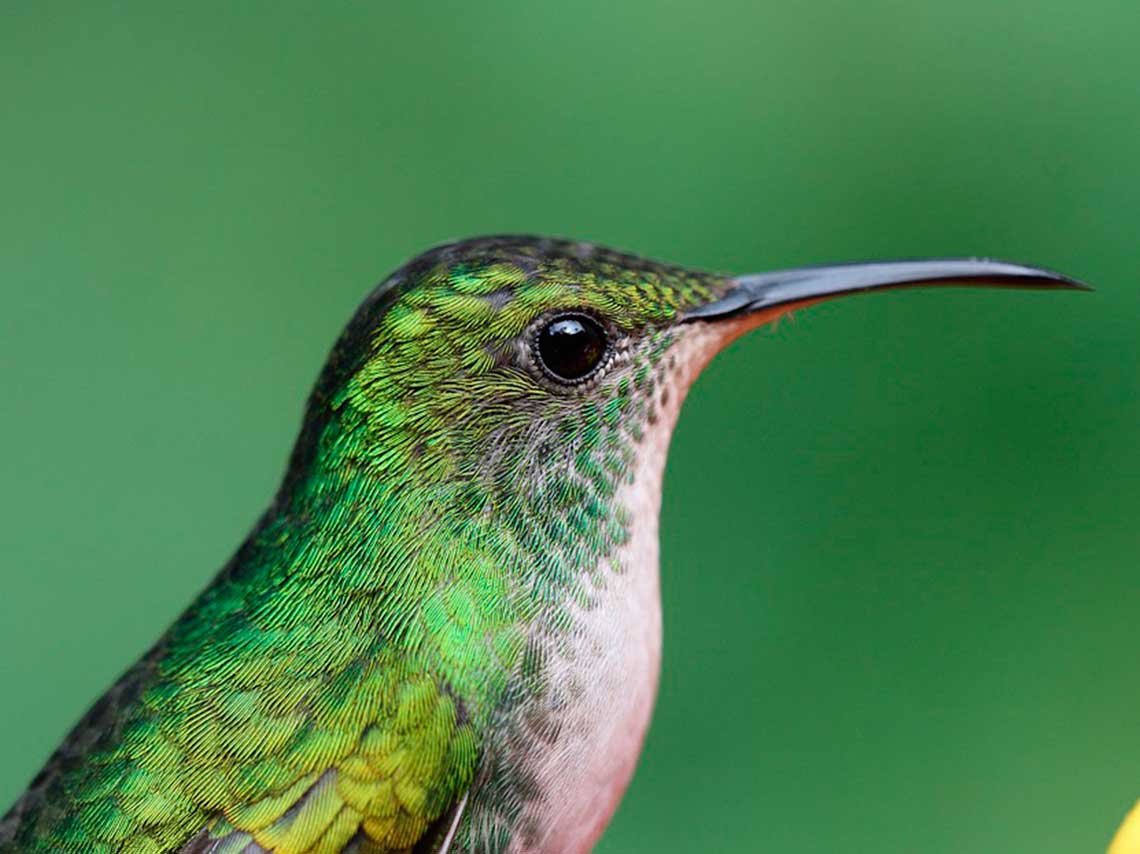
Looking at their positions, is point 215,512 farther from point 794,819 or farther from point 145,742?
point 145,742

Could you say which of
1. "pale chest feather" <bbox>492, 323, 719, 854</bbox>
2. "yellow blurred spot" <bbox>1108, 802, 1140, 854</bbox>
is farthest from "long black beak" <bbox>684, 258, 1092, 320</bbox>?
"yellow blurred spot" <bbox>1108, 802, 1140, 854</bbox>

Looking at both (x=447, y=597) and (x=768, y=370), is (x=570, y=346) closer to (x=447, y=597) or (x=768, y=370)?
(x=447, y=597)

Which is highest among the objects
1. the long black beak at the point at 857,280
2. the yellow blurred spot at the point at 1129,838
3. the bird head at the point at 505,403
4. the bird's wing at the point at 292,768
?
the long black beak at the point at 857,280

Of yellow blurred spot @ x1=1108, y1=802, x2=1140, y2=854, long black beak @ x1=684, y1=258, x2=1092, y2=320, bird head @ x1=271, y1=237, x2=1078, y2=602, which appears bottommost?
yellow blurred spot @ x1=1108, y1=802, x2=1140, y2=854

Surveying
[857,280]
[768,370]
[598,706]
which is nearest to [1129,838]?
[598,706]

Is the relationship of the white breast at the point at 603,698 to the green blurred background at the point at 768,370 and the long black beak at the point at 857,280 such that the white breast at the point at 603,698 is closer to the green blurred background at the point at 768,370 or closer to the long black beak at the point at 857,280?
the long black beak at the point at 857,280

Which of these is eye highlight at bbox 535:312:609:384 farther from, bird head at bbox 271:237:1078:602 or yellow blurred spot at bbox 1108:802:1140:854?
yellow blurred spot at bbox 1108:802:1140:854

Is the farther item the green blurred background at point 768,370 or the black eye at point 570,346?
the green blurred background at point 768,370

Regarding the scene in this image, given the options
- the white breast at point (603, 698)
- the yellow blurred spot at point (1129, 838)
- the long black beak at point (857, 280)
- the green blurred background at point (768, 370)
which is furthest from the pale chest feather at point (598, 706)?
the green blurred background at point (768, 370)
